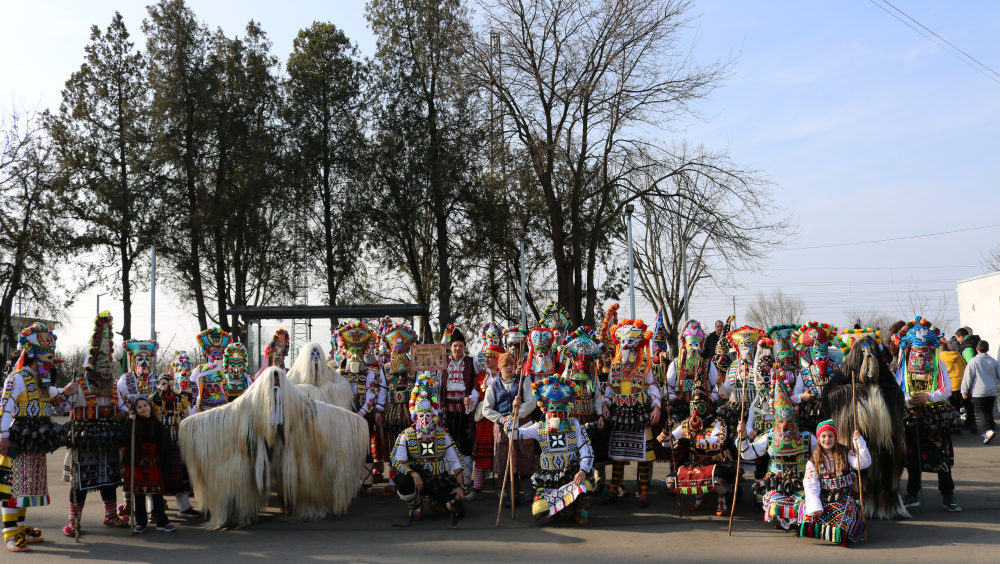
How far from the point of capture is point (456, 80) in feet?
58.5

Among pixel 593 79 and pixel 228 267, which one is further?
pixel 228 267

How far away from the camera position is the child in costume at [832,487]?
5562mm

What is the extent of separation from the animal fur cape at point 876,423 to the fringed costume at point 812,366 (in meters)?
0.25

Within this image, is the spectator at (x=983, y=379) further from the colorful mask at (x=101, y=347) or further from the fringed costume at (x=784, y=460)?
the colorful mask at (x=101, y=347)

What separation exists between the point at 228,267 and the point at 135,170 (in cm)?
362

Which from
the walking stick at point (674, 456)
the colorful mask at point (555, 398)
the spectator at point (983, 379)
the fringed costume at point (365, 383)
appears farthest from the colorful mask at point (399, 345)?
the spectator at point (983, 379)

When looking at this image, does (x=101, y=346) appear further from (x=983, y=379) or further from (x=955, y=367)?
(x=955, y=367)

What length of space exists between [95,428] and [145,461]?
1.72ft

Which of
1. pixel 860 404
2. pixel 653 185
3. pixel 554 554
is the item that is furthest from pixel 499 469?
pixel 653 185

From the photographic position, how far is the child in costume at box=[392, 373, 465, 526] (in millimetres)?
6605

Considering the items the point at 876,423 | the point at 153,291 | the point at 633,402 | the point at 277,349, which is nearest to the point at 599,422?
the point at 633,402

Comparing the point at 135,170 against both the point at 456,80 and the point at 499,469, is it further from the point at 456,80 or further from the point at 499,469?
the point at 499,469

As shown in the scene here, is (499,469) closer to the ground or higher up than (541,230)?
closer to the ground

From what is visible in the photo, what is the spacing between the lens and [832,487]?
567 centimetres
